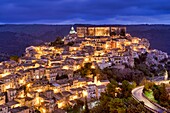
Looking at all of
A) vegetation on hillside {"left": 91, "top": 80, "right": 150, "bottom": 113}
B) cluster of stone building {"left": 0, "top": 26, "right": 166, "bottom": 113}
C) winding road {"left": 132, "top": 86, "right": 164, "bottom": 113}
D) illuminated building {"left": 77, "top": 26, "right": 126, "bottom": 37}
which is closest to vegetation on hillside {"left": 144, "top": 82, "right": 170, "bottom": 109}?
winding road {"left": 132, "top": 86, "right": 164, "bottom": 113}

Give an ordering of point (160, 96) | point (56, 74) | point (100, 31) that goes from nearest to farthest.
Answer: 1. point (160, 96)
2. point (56, 74)
3. point (100, 31)

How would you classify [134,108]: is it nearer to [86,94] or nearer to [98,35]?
[86,94]

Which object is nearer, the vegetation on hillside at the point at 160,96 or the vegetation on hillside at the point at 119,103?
the vegetation on hillside at the point at 119,103

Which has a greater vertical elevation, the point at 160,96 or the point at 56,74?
the point at 160,96

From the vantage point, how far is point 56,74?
25.5 metres

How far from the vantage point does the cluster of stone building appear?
858 inches

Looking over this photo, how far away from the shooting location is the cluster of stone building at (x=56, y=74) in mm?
21781

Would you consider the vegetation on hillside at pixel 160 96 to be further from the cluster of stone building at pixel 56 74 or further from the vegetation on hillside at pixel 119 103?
the cluster of stone building at pixel 56 74

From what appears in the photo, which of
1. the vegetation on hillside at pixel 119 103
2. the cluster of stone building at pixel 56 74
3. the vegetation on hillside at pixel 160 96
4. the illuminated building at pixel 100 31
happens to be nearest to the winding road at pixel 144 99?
the vegetation on hillside at pixel 119 103

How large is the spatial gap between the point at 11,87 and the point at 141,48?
17382mm

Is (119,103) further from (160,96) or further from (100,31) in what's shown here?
(100,31)

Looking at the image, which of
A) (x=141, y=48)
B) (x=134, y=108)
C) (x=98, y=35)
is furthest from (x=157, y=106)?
(x=98, y=35)

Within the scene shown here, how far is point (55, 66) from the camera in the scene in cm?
2669

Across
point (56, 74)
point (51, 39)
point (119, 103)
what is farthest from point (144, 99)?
point (51, 39)
